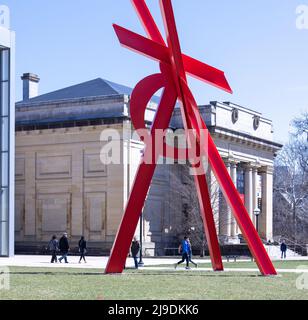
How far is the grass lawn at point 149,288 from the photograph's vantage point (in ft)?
57.5

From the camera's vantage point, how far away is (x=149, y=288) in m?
20.0

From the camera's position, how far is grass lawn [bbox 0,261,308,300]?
1752cm

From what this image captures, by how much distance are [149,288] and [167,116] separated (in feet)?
23.7

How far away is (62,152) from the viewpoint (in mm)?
63250

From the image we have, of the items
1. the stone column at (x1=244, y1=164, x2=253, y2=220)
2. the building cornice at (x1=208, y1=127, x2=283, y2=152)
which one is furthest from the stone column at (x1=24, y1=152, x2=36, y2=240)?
the stone column at (x1=244, y1=164, x2=253, y2=220)

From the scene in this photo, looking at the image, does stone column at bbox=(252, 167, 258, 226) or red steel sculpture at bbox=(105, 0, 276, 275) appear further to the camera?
stone column at bbox=(252, 167, 258, 226)

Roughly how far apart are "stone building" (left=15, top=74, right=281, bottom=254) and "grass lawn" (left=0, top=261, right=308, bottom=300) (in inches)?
1414

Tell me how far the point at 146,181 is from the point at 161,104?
257 cm

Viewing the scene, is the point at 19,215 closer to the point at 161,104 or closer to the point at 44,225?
the point at 44,225

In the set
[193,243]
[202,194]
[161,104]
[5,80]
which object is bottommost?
[193,243]

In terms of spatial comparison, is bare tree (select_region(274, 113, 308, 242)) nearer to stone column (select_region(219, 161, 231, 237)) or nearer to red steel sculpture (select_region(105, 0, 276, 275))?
stone column (select_region(219, 161, 231, 237))

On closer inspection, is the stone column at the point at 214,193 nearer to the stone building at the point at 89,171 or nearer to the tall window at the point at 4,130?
the stone building at the point at 89,171

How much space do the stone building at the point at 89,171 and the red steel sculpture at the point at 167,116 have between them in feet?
110
